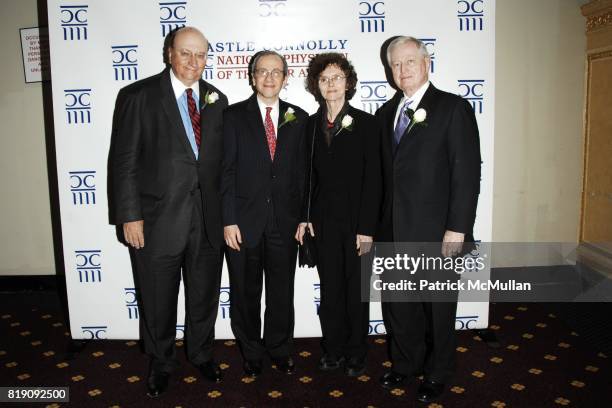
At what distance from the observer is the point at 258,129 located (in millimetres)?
2984

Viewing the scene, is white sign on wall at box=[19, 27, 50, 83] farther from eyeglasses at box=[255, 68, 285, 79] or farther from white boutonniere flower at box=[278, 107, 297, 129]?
white boutonniere flower at box=[278, 107, 297, 129]

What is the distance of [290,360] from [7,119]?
10.9ft

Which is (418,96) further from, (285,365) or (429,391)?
(285,365)

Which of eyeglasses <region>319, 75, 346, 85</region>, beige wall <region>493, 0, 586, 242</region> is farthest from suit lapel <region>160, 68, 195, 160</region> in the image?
beige wall <region>493, 0, 586, 242</region>

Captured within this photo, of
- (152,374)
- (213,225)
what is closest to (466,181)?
(213,225)

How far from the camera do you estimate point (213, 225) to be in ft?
9.98

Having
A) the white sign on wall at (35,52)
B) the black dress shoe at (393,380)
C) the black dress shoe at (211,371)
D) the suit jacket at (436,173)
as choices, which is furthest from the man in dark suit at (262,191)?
the white sign on wall at (35,52)

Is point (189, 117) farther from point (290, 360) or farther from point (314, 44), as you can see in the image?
point (290, 360)

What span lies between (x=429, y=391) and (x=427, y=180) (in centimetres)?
111

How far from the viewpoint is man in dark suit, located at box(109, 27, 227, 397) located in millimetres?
2932

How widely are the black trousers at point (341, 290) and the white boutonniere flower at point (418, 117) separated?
2.12 feet

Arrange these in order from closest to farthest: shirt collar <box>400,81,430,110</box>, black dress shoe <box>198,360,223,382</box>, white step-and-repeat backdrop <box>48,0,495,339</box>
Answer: shirt collar <box>400,81,430,110</box>, black dress shoe <box>198,360,223,382</box>, white step-and-repeat backdrop <box>48,0,495,339</box>

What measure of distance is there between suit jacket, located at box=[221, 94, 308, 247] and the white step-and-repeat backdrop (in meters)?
0.63

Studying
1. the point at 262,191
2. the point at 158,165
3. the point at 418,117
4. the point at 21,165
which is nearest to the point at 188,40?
the point at 158,165
